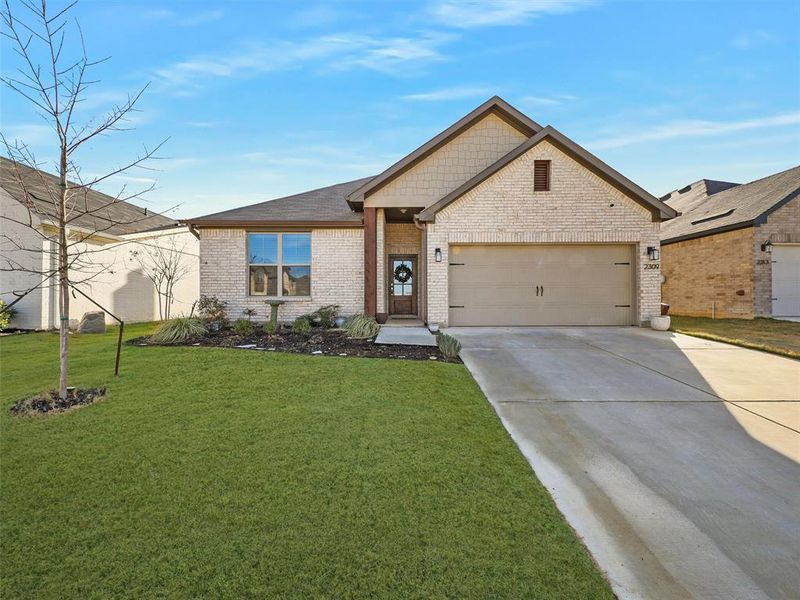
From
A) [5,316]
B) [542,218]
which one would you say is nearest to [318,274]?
[542,218]

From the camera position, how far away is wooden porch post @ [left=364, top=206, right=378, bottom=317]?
37.1ft

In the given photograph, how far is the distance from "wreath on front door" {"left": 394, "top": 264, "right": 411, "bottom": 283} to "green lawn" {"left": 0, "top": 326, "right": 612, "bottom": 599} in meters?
9.17

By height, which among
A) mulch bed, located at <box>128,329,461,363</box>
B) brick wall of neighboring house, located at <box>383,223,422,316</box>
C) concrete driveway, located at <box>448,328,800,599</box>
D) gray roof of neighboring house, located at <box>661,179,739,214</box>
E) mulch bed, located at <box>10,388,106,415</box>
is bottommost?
concrete driveway, located at <box>448,328,800,599</box>

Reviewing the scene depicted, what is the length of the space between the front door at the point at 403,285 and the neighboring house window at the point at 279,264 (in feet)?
10.9

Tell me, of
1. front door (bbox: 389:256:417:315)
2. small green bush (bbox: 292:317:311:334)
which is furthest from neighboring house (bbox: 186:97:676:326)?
front door (bbox: 389:256:417:315)

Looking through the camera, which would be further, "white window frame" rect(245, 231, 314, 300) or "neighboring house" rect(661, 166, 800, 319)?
"neighboring house" rect(661, 166, 800, 319)

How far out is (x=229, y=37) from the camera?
352 inches

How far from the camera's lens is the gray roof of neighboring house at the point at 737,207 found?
13797 mm

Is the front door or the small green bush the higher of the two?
the front door

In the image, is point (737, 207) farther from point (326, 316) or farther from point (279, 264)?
point (279, 264)

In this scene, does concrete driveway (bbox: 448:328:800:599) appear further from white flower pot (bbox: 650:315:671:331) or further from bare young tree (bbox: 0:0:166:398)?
bare young tree (bbox: 0:0:166:398)

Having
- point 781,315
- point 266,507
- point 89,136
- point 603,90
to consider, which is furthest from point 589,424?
point 781,315

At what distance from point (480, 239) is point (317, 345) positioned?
550cm

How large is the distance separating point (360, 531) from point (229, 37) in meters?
10.7
